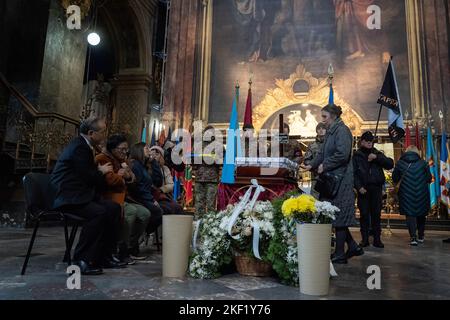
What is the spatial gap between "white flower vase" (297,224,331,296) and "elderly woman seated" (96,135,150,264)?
5.25 feet

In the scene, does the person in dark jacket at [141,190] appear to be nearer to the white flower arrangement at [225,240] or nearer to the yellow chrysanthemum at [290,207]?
the white flower arrangement at [225,240]

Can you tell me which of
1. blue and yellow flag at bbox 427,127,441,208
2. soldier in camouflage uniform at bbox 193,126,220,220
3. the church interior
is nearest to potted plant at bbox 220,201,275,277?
soldier in camouflage uniform at bbox 193,126,220,220

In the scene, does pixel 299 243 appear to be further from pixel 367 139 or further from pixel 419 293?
pixel 367 139

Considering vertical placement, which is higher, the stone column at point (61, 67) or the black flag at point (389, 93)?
the stone column at point (61, 67)

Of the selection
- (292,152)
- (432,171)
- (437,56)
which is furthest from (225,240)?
(437,56)

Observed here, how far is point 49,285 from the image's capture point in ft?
7.03

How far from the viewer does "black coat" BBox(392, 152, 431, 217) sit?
16.6ft

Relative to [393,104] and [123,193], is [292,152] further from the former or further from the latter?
[123,193]

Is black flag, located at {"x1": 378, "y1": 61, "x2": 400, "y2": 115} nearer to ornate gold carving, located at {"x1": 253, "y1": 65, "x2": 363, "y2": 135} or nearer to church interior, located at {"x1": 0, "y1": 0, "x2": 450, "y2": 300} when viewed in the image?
church interior, located at {"x1": 0, "y1": 0, "x2": 450, "y2": 300}

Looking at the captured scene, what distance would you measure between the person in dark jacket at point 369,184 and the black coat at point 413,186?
2.50 ft

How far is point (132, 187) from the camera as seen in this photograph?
3.52m

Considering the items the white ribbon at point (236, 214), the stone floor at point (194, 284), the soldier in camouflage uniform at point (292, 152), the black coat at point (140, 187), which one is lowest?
the stone floor at point (194, 284)

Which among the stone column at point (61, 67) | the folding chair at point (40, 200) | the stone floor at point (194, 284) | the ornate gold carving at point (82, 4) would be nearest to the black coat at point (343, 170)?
the stone floor at point (194, 284)

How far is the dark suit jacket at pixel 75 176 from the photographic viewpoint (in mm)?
2570
